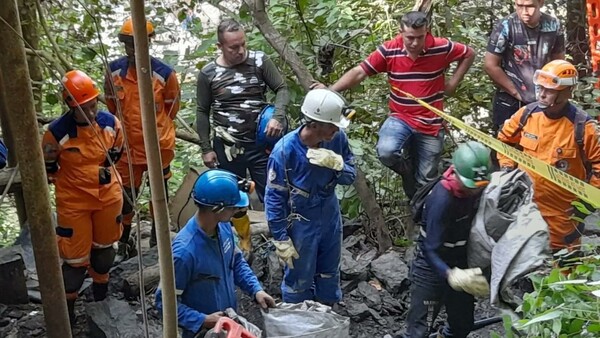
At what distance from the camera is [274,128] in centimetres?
536

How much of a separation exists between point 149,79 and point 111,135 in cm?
335

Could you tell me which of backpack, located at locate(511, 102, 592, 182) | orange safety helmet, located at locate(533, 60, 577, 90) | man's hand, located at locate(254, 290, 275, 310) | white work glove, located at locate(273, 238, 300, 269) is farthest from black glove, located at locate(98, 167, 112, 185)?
orange safety helmet, located at locate(533, 60, 577, 90)

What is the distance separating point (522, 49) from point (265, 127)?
2139 millimetres

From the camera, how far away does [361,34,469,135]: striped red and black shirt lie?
17.8 feet

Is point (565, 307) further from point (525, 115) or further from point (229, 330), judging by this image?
point (525, 115)

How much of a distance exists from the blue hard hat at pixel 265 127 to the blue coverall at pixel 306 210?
851 mm

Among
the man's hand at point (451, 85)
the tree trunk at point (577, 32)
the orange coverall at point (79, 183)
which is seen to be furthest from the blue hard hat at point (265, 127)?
the tree trunk at point (577, 32)

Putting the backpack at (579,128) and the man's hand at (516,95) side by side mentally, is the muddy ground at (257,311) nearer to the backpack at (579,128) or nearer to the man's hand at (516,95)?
the backpack at (579,128)

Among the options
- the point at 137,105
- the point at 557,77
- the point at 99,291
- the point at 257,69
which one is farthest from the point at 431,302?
the point at 137,105

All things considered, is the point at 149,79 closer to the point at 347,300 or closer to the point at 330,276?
the point at 330,276

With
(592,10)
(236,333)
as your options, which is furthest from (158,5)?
(236,333)

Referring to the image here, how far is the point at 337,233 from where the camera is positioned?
4.80 metres

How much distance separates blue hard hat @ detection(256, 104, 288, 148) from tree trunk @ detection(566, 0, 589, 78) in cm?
415

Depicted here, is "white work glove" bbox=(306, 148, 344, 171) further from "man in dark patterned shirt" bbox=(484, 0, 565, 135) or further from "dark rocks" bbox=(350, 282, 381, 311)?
"man in dark patterned shirt" bbox=(484, 0, 565, 135)
